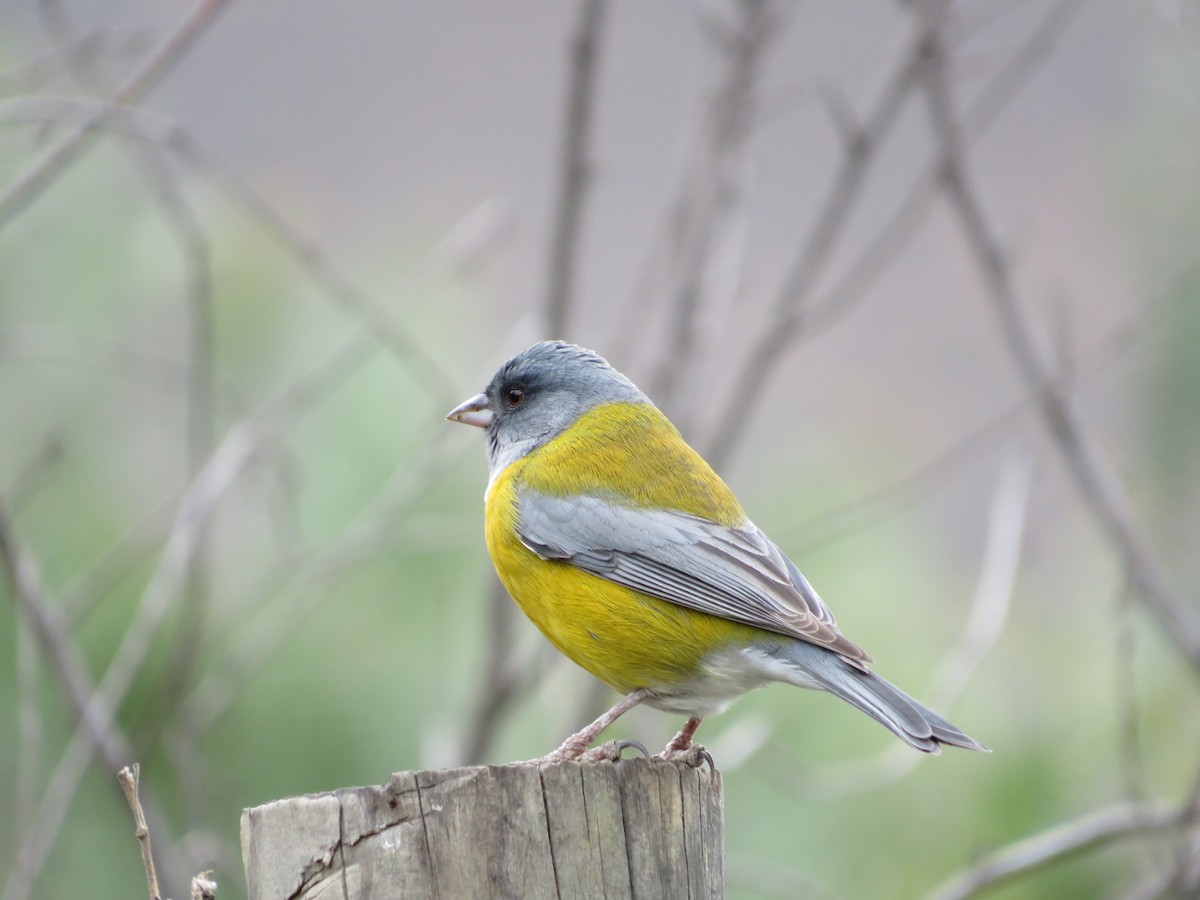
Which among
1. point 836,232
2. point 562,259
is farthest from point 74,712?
point 836,232

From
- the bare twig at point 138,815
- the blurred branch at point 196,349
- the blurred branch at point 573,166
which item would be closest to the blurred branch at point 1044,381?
the blurred branch at point 573,166

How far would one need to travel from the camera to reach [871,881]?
512 centimetres

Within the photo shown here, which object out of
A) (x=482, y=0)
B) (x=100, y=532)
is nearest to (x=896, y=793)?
(x=100, y=532)

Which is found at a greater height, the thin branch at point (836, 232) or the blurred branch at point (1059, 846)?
the thin branch at point (836, 232)

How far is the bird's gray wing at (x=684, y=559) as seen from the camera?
3342 millimetres

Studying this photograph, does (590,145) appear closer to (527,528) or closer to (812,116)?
(527,528)

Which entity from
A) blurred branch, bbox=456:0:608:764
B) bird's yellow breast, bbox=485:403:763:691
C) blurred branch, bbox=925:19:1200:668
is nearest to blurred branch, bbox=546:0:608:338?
blurred branch, bbox=456:0:608:764

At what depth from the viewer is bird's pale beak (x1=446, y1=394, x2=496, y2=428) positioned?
171 inches

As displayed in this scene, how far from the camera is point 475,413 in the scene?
4371 millimetres

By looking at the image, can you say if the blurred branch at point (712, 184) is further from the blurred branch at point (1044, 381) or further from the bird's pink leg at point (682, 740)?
the bird's pink leg at point (682, 740)

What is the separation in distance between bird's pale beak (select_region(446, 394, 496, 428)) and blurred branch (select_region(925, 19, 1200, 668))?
1710 millimetres

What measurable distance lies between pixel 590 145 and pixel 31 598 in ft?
7.39

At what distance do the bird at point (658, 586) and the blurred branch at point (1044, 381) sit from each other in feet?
3.96

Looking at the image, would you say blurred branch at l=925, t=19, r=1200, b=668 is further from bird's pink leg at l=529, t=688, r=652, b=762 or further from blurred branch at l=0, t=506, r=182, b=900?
blurred branch at l=0, t=506, r=182, b=900
